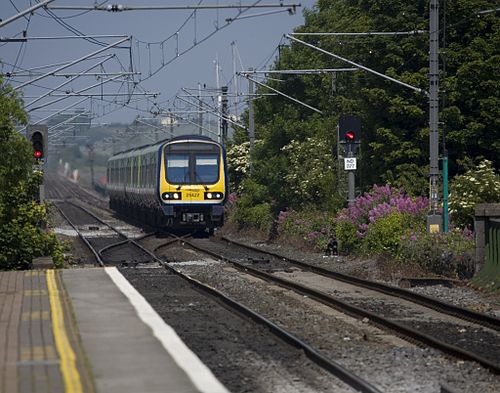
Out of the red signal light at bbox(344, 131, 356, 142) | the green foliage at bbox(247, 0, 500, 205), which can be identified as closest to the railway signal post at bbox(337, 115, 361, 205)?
the red signal light at bbox(344, 131, 356, 142)

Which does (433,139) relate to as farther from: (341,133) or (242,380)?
(242,380)

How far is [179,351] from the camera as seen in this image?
37.1 feet

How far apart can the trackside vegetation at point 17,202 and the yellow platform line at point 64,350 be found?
754 centimetres

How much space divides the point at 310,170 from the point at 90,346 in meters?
28.8

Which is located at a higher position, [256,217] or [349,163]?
[349,163]

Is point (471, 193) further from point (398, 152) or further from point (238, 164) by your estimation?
point (238, 164)

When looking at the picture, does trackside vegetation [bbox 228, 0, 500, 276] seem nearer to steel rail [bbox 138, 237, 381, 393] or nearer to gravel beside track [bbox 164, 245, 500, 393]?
gravel beside track [bbox 164, 245, 500, 393]

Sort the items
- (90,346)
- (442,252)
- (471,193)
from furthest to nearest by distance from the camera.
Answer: (471,193) < (442,252) < (90,346)

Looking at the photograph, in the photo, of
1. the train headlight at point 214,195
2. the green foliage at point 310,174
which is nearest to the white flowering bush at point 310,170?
the green foliage at point 310,174

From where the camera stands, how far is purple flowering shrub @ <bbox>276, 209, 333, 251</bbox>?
112 ft

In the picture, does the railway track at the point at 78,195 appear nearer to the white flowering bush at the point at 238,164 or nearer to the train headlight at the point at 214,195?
the white flowering bush at the point at 238,164

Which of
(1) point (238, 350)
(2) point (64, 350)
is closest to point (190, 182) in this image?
(1) point (238, 350)

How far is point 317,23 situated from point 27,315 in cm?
5287

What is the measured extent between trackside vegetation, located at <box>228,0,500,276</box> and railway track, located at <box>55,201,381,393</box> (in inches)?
195
